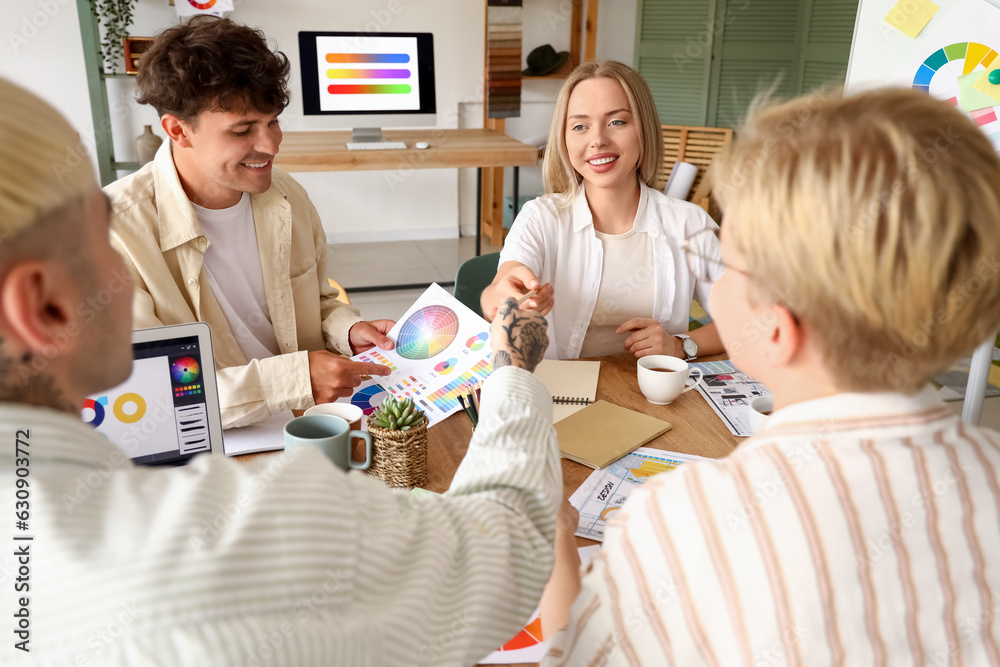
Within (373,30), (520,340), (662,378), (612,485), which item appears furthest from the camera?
(373,30)

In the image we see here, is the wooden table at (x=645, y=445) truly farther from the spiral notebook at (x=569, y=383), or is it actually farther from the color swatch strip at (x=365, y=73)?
the color swatch strip at (x=365, y=73)

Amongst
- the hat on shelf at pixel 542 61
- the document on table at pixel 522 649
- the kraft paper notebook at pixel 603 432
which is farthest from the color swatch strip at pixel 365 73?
the document on table at pixel 522 649

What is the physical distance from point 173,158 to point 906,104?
1.49m

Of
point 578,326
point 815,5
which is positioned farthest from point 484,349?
point 815,5

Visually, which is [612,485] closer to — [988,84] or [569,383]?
[569,383]

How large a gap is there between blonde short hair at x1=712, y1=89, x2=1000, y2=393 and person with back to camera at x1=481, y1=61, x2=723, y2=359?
1272 millimetres

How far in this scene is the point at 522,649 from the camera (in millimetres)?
856

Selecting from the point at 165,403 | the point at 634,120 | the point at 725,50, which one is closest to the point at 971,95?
the point at 634,120

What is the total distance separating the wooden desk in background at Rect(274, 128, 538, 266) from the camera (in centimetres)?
387

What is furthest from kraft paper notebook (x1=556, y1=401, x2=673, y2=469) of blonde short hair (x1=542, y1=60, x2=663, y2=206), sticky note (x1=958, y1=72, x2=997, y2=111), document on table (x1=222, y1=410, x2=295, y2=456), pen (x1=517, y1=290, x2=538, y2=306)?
sticky note (x1=958, y1=72, x2=997, y2=111)

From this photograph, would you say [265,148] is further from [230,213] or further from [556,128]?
[556,128]

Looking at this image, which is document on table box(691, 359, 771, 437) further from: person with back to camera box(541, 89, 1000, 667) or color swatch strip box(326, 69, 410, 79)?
color swatch strip box(326, 69, 410, 79)

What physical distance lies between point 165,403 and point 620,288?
4.03 ft

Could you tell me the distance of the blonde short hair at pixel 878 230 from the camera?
567 mm
